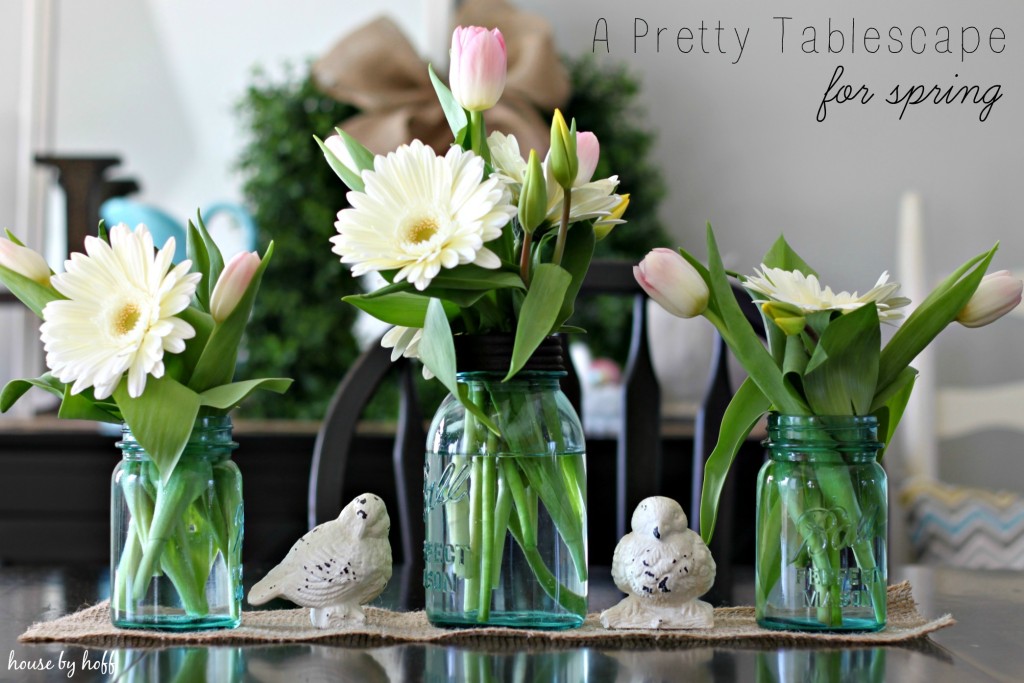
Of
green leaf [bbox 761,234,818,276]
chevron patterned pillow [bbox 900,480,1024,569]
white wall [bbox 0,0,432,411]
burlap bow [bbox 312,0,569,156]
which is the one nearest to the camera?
green leaf [bbox 761,234,818,276]

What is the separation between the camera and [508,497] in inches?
18.5

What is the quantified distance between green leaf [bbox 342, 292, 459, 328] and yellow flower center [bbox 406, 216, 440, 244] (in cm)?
3

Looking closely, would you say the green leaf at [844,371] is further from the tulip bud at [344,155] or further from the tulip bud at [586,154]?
the tulip bud at [344,155]

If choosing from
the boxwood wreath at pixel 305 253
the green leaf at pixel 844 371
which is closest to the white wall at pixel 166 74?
the boxwood wreath at pixel 305 253

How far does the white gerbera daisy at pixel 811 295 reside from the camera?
18.6 inches

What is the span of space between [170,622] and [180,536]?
0.15 feet

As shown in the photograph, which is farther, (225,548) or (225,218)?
(225,218)

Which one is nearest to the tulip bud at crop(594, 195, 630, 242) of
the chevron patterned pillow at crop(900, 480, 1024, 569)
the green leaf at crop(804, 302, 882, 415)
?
the green leaf at crop(804, 302, 882, 415)

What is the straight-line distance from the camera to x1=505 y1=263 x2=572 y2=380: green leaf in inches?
17.4

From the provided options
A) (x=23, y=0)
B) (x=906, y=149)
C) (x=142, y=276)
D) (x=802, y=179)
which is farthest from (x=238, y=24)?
(x=142, y=276)

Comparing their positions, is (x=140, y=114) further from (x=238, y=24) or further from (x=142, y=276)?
(x=142, y=276)

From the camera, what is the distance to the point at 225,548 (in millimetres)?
478

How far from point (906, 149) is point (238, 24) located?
4.13 ft

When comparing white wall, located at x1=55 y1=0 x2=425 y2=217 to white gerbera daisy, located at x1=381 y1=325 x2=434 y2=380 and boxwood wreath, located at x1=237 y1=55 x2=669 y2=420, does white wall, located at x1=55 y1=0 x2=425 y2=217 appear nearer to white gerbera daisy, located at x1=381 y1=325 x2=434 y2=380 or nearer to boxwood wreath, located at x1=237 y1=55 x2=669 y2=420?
boxwood wreath, located at x1=237 y1=55 x2=669 y2=420
